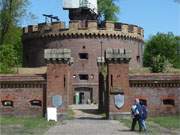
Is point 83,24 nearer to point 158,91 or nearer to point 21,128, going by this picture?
point 158,91

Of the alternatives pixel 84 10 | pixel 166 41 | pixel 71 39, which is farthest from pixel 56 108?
pixel 166 41

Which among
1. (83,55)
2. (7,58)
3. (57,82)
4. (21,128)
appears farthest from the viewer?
(83,55)

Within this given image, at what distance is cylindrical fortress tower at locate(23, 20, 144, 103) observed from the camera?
55.6 meters

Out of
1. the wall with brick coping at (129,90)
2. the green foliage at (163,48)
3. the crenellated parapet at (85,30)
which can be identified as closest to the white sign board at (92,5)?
the crenellated parapet at (85,30)

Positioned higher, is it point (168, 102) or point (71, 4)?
point (71, 4)

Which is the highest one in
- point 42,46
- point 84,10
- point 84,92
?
point 84,10

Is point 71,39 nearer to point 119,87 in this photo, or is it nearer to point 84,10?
point 84,10

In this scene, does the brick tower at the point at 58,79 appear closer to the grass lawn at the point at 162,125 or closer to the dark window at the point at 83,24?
the grass lawn at the point at 162,125

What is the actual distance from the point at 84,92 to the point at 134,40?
8150mm

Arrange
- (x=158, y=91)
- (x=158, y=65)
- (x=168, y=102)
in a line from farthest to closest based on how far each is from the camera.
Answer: (x=158, y=65)
(x=168, y=102)
(x=158, y=91)

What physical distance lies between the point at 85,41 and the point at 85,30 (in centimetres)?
128

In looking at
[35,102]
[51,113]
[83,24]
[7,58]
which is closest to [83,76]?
[83,24]

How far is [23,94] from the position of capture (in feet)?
94.0

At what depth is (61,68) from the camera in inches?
1126
